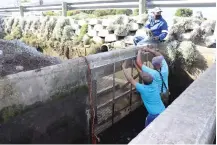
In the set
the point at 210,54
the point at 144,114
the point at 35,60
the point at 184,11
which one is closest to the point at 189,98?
the point at 35,60

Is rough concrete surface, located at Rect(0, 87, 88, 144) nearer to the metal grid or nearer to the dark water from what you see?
the metal grid

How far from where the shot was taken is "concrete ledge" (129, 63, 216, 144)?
1.61 metres

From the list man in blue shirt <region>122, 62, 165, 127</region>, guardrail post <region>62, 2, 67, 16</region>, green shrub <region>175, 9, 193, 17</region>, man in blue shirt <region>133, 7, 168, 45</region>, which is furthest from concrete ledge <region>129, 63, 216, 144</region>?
guardrail post <region>62, 2, 67, 16</region>

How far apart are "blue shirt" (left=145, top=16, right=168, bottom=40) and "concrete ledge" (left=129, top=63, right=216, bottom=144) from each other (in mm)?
4098

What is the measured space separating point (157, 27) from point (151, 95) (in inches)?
110

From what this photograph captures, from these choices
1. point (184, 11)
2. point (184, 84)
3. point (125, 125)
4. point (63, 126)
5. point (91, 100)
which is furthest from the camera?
point (184, 11)

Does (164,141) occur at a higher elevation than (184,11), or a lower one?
lower

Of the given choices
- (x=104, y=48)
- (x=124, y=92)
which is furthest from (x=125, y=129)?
(x=104, y=48)

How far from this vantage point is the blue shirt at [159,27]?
20.5 ft

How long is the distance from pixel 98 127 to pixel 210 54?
138 inches

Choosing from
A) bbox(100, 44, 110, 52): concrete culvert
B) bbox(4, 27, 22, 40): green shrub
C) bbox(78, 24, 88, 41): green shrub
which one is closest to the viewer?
bbox(100, 44, 110, 52): concrete culvert

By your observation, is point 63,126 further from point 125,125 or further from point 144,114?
point 144,114

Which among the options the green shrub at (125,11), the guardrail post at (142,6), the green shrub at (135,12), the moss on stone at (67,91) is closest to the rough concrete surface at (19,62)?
the moss on stone at (67,91)

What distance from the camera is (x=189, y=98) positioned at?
7.45 ft
